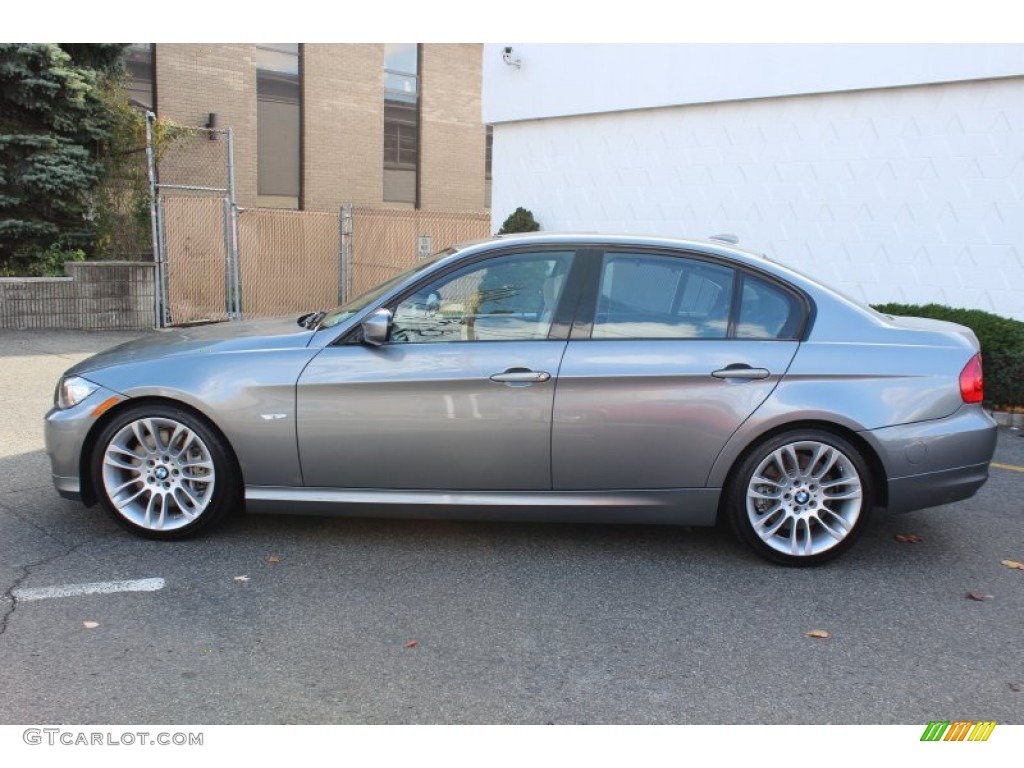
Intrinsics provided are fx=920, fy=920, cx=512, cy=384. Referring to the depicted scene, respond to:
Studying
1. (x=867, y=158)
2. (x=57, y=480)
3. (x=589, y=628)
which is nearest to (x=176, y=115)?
(x=867, y=158)

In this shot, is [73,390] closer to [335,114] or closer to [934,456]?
[934,456]

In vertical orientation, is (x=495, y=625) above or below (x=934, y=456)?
below

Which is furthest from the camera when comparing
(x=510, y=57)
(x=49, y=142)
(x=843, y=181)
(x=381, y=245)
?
(x=381, y=245)

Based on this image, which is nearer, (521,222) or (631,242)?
(631,242)

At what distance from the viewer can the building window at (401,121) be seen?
76.0 feet

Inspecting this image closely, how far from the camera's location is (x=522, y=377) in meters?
4.42

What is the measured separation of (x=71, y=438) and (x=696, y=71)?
9.43m

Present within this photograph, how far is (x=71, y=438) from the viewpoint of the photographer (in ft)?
15.0

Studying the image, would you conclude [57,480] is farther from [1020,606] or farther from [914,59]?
[914,59]

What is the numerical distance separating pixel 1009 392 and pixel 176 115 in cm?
1657

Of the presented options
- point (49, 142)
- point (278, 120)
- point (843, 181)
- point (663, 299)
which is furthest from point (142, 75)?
point (663, 299)

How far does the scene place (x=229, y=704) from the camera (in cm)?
317
